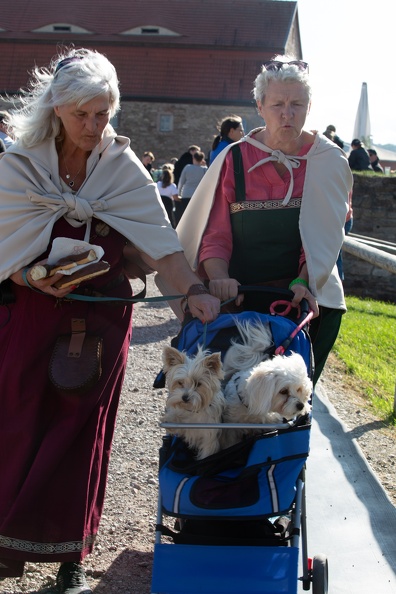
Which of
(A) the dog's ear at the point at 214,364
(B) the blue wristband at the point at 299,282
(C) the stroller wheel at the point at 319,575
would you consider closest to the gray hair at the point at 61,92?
(B) the blue wristband at the point at 299,282

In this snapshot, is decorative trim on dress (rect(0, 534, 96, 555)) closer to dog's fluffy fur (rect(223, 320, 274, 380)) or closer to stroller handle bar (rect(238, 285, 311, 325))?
dog's fluffy fur (rect(223, 320, 274, 380))

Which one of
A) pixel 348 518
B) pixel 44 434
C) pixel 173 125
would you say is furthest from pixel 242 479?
pixel 173 125

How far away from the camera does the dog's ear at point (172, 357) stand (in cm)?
321

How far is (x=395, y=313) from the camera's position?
43.9 feet

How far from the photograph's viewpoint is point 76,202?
12.2 ft

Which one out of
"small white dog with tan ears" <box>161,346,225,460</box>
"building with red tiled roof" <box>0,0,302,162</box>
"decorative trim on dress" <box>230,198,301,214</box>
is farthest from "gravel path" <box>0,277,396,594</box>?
"building with red tiled roof" <box>0,0,302,162</box>

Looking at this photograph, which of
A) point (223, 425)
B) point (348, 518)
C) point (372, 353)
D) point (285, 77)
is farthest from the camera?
point (372, 353)

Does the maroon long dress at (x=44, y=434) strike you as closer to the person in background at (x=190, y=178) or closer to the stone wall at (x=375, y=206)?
the person in background at (x=190, y=178)

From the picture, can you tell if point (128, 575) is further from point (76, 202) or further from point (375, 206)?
point (375, 206)

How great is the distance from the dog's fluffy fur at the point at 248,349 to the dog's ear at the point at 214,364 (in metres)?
0.30

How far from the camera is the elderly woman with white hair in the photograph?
3.68 m

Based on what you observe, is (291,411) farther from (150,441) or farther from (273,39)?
(273,39)

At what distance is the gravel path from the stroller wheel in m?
0.83

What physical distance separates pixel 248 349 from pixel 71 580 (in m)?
1.33
